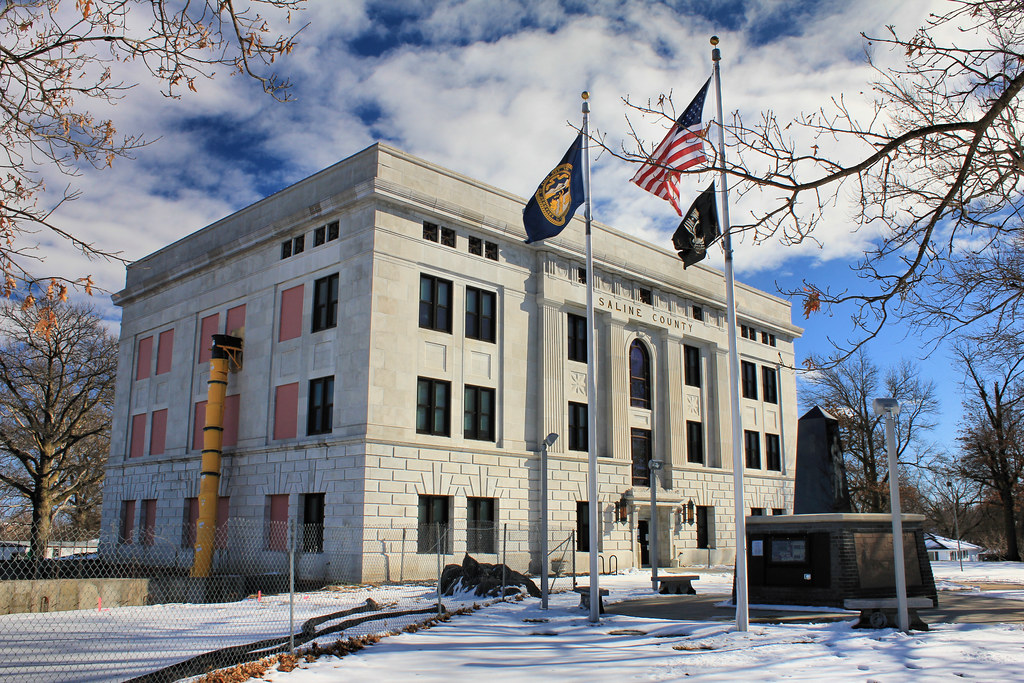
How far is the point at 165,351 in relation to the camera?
3953 centimetres

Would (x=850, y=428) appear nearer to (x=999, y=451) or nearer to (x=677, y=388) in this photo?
(x=999, y=451)

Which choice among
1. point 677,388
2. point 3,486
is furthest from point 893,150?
point 3,486

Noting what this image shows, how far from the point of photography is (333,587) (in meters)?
26.0

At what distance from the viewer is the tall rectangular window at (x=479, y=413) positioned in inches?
1262

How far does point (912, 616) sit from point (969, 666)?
4.02 metres

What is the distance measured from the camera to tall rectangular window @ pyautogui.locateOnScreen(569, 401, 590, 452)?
118 ft

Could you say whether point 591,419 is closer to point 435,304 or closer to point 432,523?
point 432,523

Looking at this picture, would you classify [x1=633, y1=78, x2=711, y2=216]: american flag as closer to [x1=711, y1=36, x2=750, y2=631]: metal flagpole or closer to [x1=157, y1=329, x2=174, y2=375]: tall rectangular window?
[x1=711, y1=36, x2=750, y2=631]: metal flagpole

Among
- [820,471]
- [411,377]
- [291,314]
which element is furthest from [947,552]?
[291,314]

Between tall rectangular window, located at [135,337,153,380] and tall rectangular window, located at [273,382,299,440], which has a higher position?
tall rectangular window, located at [135,337,153,380]

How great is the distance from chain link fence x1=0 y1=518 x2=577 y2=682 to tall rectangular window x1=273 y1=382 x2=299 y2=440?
3.51 metres

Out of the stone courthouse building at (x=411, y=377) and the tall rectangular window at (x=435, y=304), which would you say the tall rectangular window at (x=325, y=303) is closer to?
the stone courthouse building at (x=411, y=377)

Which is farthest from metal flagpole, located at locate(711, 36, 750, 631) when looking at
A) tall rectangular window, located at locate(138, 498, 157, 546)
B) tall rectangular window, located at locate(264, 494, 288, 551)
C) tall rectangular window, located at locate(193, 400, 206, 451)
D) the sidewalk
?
tall rectangular window, located at locate(138, 498, 157, 546)

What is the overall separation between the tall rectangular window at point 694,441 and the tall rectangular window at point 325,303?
68.2ft
